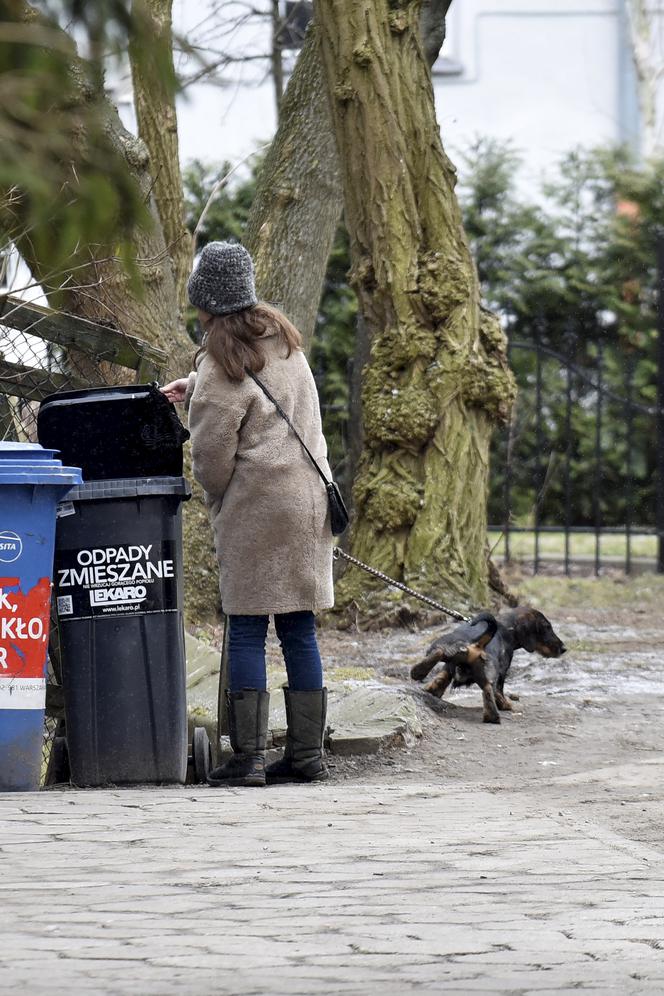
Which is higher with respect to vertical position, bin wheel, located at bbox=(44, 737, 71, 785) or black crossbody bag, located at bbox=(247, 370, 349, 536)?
black crossbody bag, located at bbox=(247, 370, 349, 536)

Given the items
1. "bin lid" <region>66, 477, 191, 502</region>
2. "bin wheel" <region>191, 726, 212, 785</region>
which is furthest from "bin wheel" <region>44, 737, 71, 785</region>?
"bin lid" <region>66, 477, 191, 502</region>

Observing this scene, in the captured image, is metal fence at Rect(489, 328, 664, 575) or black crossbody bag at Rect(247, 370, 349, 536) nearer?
black crossbody bag at Rect(247, 370, 349, 536)

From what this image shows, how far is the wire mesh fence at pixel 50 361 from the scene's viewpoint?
212 inches

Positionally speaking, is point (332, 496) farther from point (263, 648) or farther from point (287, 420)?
point (263, 648)

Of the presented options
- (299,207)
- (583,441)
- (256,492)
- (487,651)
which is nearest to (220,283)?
(256,492)

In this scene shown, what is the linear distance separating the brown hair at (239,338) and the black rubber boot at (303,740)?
1.15 m

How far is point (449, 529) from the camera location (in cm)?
884

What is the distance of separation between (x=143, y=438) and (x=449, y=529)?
392 cm

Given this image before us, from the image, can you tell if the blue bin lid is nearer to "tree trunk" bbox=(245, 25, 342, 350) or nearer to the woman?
the woman

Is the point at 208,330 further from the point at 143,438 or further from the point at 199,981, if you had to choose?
the point at 199,981

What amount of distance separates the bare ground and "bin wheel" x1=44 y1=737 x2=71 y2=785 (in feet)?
3.23

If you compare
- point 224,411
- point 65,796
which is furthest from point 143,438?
point 65,796

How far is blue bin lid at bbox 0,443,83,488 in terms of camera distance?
4.87 metres

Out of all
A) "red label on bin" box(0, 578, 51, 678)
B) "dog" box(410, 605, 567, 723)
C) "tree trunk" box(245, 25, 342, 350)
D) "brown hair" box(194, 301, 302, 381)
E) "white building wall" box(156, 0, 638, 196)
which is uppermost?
"white building wall" box(156, 0, 638, 196)
